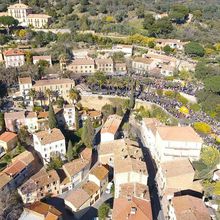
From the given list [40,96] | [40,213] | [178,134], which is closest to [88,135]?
[178,134]

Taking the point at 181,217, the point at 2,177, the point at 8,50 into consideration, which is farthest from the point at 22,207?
the point at 8,50

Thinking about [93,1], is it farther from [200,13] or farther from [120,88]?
[120,88]

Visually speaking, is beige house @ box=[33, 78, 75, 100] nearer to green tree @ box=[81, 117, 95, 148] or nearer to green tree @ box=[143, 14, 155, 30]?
green tree @ box=[81, 117, 95, 148]

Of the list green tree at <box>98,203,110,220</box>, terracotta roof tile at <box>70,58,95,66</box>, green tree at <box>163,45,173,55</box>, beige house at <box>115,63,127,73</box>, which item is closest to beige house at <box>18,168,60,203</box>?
green tree at <box>98,203,110,220</box>

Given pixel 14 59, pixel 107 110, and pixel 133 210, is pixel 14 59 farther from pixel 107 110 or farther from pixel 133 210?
pixel 133 210

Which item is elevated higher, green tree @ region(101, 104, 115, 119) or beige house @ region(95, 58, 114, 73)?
beige house @ region(95, 58, 114, 73)

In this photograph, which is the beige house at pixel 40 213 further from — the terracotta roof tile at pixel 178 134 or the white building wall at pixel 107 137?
the terracotta roof tile at pixel 178 134
